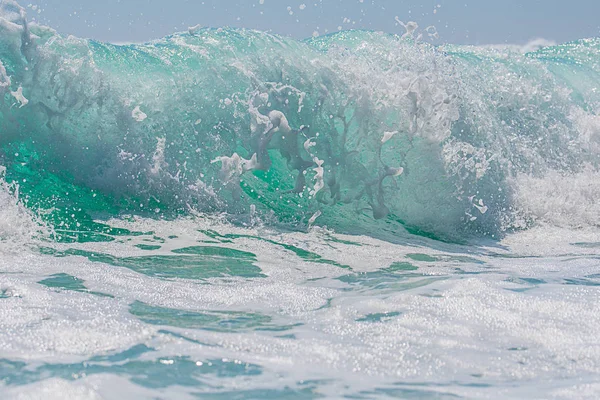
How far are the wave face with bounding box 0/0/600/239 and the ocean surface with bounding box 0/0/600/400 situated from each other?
3 cm

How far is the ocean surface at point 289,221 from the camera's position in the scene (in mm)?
2428

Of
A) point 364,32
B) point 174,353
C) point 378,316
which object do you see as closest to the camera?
point 174,353

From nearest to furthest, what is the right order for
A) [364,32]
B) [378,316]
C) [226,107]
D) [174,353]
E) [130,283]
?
1. [174,353]
2. [378,316]
3. [130,283]
4. [226,107]
5. [364,32]

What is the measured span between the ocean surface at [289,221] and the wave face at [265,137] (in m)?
0.03

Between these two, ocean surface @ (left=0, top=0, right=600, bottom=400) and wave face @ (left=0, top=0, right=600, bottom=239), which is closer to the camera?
ocean surface @ (left=0, top=0, right=600, bottom=400)

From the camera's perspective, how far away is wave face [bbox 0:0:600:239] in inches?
271

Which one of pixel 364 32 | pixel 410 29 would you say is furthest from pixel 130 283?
pixel 364 32

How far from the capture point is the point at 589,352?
8.58 ft

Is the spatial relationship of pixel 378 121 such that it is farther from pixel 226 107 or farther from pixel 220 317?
pixel 220 317

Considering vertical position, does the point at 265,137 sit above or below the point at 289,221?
above

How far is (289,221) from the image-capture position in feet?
22.5

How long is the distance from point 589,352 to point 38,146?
624cm

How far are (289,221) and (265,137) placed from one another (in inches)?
44.0

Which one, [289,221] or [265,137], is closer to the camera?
[289,221]
